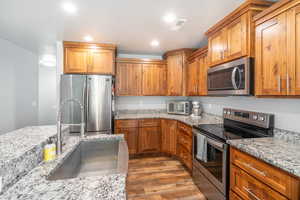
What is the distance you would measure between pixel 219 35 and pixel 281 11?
799 mm

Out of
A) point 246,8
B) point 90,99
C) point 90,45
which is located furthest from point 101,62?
point 246,8

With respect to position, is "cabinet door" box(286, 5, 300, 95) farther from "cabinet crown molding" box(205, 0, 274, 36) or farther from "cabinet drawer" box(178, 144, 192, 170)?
"cabinet drawer" box(178, 144, 192, 170)

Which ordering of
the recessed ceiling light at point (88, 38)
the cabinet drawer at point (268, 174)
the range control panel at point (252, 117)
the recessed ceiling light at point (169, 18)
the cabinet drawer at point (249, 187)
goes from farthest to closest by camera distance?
the recessed ceiling light at point (88, 38)
the recessed ceiling light at point (169, 18)
the range control panel at point (252, 117)
the cabinet drawer at point (249, 187)
the cabinet drawer at point (268, 174)

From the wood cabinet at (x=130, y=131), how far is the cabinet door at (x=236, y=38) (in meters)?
2.14

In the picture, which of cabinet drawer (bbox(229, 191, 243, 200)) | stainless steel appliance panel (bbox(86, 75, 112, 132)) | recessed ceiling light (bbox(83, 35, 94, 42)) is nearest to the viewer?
cabinet drawer (bbox(229, 191, 243, 200))

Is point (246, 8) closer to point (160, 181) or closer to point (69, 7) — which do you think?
point (69, 7)

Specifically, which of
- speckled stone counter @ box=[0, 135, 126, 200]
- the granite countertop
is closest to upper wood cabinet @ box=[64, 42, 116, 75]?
speckled stone counter @ box=[0, 135, 126, 200]

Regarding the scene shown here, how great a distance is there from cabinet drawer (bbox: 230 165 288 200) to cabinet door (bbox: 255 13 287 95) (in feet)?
2.60

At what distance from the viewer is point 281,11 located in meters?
1.24

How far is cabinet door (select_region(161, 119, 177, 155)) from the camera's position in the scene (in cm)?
303

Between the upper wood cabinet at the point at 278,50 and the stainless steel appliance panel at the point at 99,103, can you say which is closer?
the upper wood cabinet at the point at 278,50

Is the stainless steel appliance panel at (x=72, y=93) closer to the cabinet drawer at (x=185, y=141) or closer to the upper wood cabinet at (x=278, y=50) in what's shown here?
the cabinet drawer at (x=185, y=141)

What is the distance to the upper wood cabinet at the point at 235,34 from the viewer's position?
154 cm

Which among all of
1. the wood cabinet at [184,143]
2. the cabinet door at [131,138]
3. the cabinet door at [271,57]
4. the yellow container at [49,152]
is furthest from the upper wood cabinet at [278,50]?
the cabinet door at [131,138]
